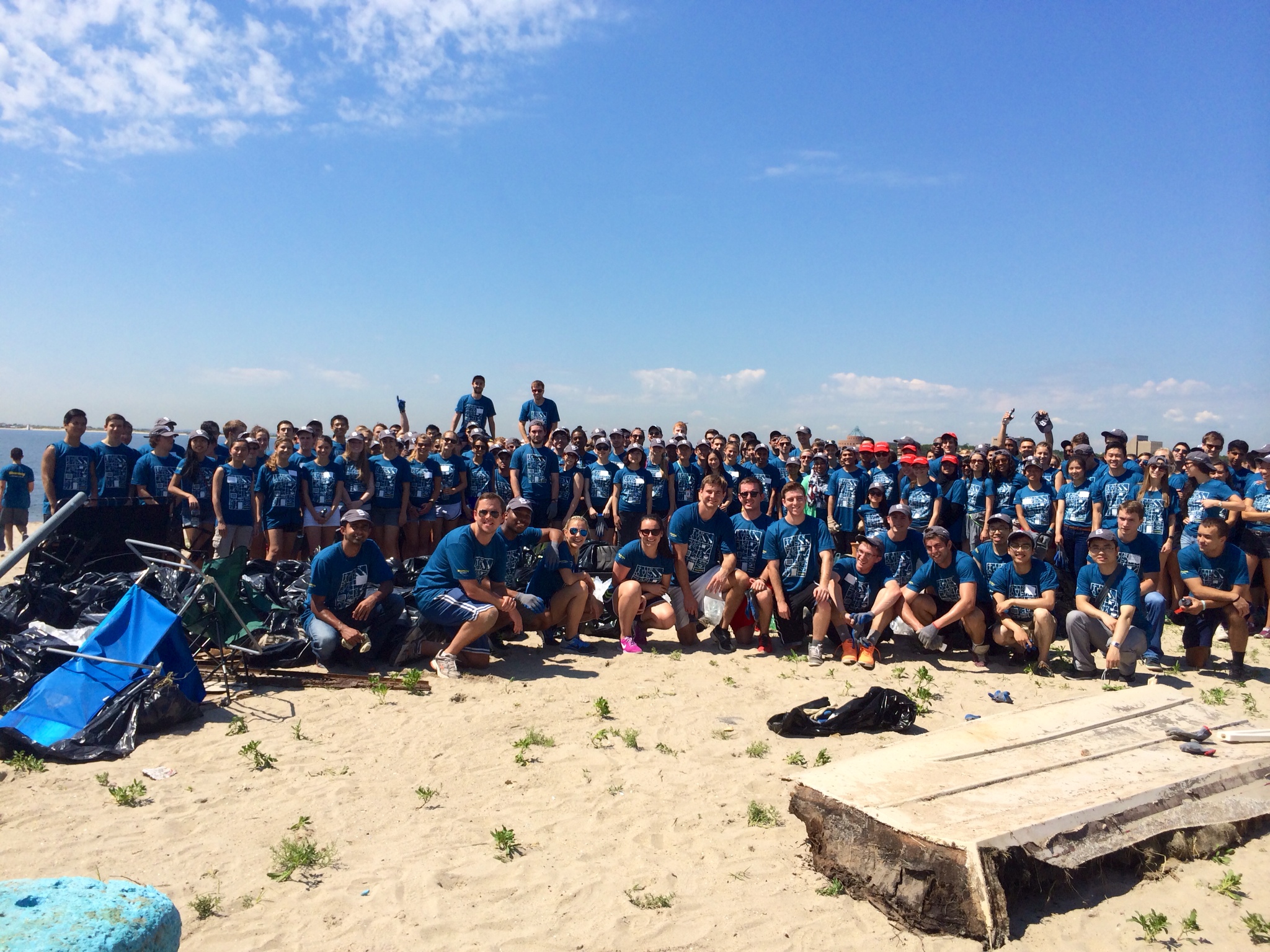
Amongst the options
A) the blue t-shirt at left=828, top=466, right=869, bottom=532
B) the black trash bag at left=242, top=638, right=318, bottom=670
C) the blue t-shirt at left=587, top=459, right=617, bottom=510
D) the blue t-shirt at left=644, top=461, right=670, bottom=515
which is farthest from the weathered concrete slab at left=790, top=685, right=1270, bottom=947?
the blue t-shirt at left=587, top=459, right=617, bottom=510

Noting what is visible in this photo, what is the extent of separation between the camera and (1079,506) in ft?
27.7

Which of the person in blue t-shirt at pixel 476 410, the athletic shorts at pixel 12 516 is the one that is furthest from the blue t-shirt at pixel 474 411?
the athletic shorts at pixel 12 516

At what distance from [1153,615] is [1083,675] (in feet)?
2.87

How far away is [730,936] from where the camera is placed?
134 inches

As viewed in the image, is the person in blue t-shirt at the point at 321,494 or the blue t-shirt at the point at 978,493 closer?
the person in blue t-shirt at the point at 321,494

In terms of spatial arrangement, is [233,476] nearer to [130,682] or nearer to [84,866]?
[130,682]

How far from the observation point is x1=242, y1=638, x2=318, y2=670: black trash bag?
6.43 metres

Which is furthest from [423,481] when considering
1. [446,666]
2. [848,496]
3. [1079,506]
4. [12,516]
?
[1079,506]

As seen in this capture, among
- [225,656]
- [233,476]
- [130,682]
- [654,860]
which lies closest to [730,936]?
[654,860]

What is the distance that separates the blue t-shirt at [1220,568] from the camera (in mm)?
7164

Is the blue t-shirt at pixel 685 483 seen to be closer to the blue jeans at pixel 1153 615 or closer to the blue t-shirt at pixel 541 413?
the blue t-shirt at pixel 541 413

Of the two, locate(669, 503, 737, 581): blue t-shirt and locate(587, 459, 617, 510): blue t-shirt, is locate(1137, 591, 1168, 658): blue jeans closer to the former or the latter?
locate(669, 503, 737, 581): blue t-shirt

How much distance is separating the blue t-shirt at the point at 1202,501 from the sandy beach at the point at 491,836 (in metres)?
2.26

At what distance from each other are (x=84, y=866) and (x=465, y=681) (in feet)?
9.84
